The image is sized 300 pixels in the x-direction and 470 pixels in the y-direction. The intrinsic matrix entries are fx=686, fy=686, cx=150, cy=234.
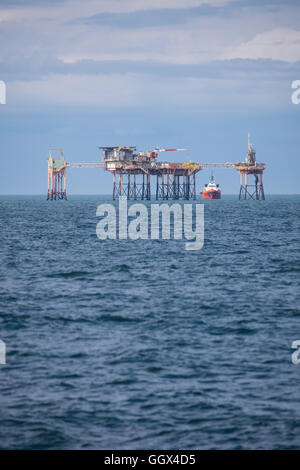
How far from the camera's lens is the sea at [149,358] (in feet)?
53.5

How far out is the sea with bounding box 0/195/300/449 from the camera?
16.3 metres

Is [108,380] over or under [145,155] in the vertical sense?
under

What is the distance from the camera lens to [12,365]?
2102cm

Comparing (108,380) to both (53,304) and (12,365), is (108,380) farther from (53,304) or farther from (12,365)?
(53,304)

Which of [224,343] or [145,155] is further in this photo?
[145,155]

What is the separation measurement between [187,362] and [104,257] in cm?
3088

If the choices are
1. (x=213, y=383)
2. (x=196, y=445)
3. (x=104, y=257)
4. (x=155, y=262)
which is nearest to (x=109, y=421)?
(x=196, y=445)

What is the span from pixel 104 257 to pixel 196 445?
36.5m

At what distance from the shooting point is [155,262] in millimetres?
47875

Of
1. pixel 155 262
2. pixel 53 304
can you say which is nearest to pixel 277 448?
pixel 53 304

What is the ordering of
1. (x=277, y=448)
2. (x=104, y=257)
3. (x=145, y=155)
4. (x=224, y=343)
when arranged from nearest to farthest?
(x=277, y=448)
(x=224, y=343)
(x=104, y=257)
(x=145, y=155)

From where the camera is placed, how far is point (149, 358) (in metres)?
21.7

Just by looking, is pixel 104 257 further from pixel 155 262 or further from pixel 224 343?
pixel 224 343

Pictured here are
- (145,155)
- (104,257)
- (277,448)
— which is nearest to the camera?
(277,448)
